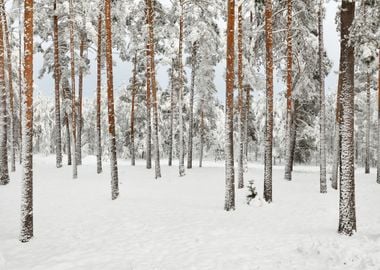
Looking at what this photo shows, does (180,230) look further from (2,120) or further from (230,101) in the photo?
(2,120)

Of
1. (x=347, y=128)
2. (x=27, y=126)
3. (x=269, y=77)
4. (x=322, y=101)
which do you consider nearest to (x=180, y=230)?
(x=27, y=126)

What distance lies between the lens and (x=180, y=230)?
1058 cm

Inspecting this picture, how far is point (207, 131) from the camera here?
36.2 meters

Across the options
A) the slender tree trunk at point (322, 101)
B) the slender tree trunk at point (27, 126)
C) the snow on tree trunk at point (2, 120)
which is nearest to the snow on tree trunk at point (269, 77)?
the slender tree trunk at point (322, 101)

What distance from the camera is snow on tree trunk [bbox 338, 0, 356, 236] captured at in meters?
9.08

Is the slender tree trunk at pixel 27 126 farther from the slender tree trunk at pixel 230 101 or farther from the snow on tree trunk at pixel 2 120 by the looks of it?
the snow on tree trunk at pixel 2 120

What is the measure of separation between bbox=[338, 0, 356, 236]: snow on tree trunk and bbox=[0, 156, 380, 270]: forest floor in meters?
0.56

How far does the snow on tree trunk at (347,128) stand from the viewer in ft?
29.8

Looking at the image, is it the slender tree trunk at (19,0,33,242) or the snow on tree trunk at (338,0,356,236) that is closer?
the snow on tree trunk at (338,0,356,236)

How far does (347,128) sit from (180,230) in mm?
5176

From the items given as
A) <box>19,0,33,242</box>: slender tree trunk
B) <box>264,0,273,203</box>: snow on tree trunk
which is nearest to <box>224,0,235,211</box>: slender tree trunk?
<box>264,0,273,203</box>: snow on tree trunk

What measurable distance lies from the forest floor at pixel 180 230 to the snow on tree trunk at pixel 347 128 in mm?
564

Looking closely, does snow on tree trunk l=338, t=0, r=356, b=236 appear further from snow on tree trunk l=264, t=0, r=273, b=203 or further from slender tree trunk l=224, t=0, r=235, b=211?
snow on tree trunk l=264, t=0, r=273, b=203

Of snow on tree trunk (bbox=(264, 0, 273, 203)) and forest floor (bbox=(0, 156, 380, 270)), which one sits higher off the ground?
snow on tree trunk (bbox=(264, 0, 273, 203))
